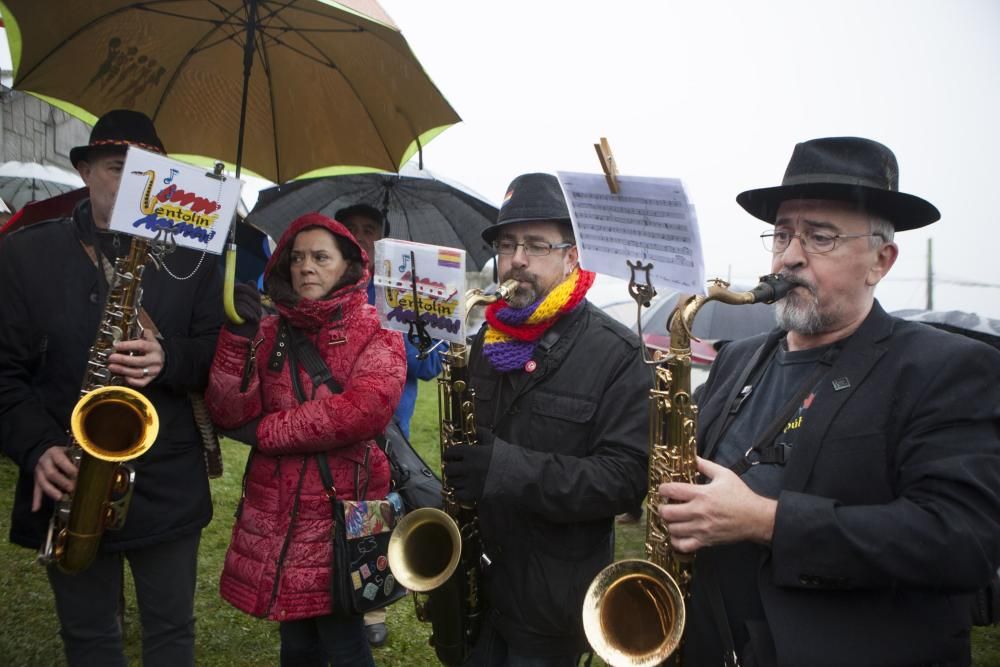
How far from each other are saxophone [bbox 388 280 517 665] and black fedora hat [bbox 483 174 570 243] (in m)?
0.28

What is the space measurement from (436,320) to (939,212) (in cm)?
175

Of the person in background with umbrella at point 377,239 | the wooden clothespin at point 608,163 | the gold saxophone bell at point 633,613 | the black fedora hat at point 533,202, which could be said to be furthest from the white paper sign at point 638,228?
the person in background with umbrella at point 377,239

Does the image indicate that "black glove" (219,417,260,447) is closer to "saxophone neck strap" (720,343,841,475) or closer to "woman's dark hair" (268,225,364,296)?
"woman's dark hair" (268,225,364,296)

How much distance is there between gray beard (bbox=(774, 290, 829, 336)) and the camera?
219 cm

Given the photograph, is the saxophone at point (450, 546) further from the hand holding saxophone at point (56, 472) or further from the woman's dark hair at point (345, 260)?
the hand holding saxophone at point (56, 472)

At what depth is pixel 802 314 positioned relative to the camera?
2.21m

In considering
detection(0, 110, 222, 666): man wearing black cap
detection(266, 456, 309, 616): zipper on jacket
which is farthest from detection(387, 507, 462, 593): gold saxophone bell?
detection(0, 110, 222, 666): man wearing black cap

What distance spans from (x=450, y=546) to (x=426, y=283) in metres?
1.09

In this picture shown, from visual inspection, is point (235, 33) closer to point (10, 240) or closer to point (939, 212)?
point (10, 240)

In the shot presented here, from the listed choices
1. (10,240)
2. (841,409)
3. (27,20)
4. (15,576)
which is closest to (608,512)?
(841,409)

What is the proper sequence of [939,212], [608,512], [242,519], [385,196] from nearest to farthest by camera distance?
1. [939,212]
2. [608,512]
3. [242,519]
4. [385,196]

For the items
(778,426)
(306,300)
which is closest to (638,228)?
(778,426)

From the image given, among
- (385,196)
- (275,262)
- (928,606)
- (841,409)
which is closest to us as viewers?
(928,606)

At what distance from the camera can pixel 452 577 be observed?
2729 mm
